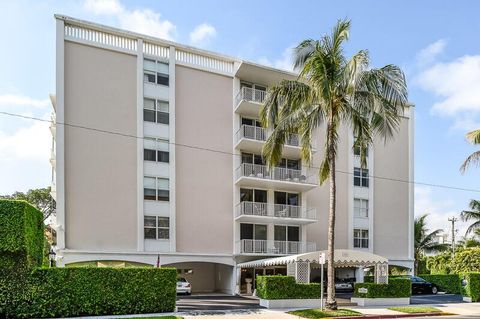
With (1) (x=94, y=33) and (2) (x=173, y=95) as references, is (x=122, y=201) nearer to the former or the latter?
(2) (x=173, y=95)

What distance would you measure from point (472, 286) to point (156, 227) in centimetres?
1922

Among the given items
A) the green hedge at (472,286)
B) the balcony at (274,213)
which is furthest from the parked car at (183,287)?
the green hedge at (472,286)

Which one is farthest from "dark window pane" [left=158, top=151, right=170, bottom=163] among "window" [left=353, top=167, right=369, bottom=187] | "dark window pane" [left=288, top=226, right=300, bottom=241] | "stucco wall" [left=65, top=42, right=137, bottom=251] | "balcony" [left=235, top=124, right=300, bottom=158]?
"window" [left=353, top=167, right=369, bottom=187]

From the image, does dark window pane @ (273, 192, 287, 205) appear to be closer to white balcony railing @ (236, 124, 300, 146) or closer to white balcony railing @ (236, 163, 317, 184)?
white balcony railing @ (236, 163, 317, 184)

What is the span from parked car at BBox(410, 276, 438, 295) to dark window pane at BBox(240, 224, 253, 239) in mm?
12080

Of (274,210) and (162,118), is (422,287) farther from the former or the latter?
(162,118)

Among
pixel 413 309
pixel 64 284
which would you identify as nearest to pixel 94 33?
pixel 64 284

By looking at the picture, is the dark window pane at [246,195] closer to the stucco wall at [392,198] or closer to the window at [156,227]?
the window at [156,227]

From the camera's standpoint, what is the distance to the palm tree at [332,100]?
18891 millimetres

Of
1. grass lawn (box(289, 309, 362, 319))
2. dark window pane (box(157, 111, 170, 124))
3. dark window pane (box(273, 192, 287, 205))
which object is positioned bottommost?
grass lawn (box(289, 309, 362, 319))

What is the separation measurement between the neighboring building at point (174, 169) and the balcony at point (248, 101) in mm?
80

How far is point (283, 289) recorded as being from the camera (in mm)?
20891

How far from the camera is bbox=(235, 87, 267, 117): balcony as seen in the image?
95.4ft

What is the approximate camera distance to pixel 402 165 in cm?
3581
